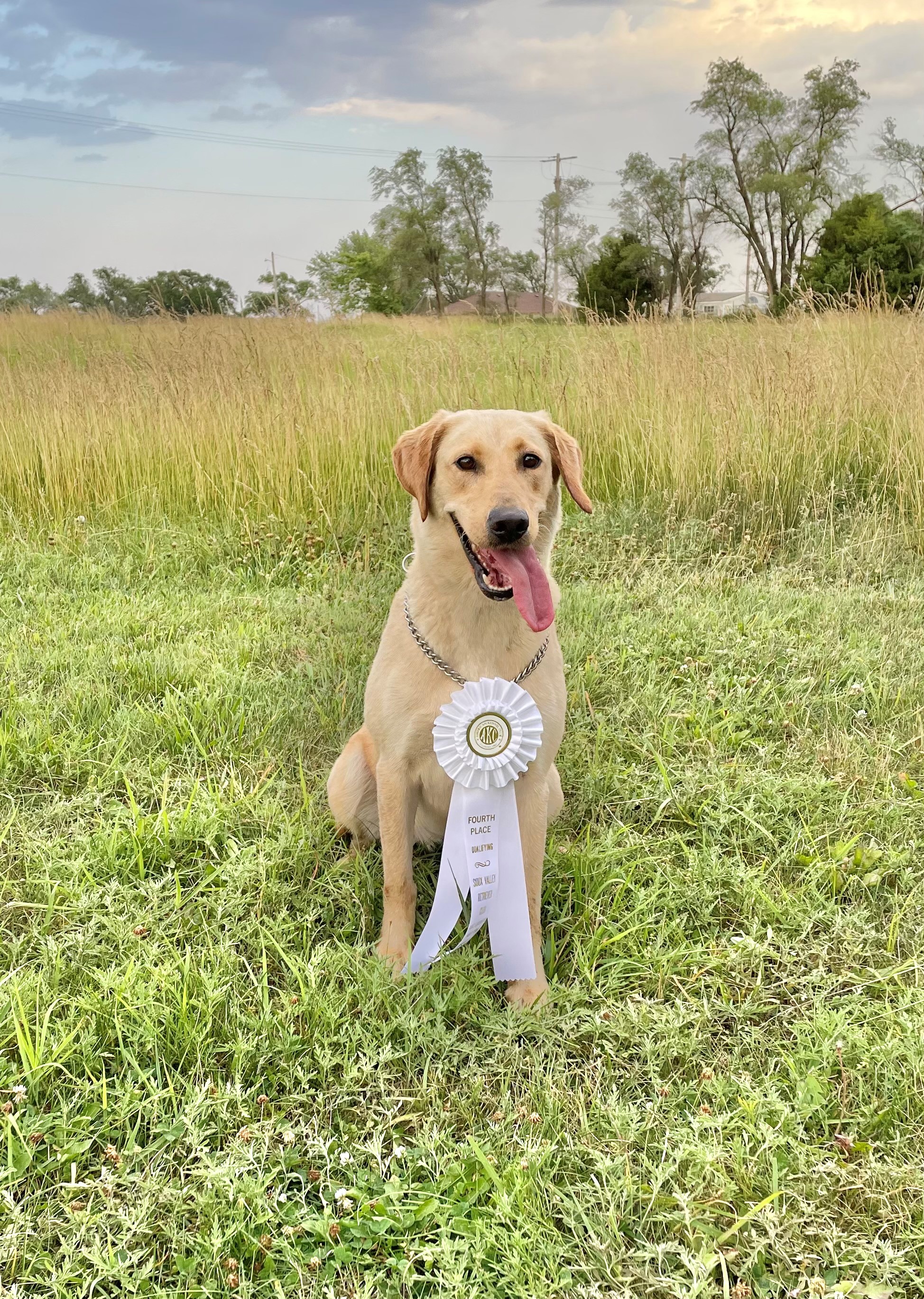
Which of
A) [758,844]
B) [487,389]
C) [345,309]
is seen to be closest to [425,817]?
[758,844]

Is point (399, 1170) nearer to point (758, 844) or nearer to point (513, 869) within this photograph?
point (513, 869)

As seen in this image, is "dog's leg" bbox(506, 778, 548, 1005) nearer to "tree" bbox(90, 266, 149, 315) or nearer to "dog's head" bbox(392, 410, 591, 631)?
"dog's head" bbox(392, 410, 591, 631)

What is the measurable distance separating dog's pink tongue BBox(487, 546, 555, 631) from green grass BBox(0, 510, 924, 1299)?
0.89 m

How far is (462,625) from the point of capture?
225 centimetres

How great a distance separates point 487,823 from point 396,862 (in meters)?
0.28

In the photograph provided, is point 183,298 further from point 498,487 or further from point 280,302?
point 498,487

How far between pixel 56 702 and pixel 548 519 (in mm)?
2233

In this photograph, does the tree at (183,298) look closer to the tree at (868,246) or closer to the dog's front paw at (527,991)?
the dog's front paw at (527,991)

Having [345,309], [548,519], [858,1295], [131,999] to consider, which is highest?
[345,309]

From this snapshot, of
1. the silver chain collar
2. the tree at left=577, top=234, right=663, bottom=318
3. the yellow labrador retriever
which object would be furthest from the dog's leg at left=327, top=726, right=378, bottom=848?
the tree at left=577, top=234, right=663, bottom=318

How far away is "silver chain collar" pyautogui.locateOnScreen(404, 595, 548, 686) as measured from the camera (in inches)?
87.1

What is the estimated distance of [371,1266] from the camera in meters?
1.54

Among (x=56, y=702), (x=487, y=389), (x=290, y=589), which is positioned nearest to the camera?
(x=56, y=702)

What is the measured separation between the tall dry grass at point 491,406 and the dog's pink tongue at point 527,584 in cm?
347
